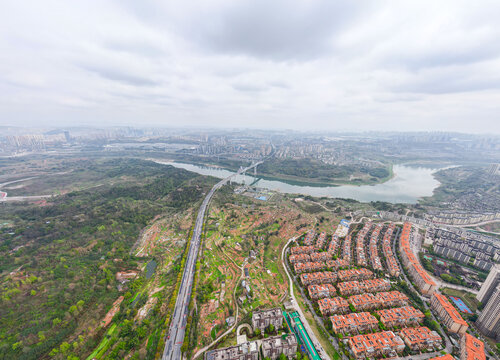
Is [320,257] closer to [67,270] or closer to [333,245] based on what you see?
[333,245]

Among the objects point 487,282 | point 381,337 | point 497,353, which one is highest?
point 487,282

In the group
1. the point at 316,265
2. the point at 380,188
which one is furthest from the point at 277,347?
the point at 380,188

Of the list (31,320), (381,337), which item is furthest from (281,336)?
(31,320)

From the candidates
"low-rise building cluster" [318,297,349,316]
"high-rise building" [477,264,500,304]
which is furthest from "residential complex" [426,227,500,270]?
"low-rise building cluster" [318,297,349,316]

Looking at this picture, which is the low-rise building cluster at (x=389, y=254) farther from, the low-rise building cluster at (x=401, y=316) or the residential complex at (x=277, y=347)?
the residential complex at (x=277, y=347)

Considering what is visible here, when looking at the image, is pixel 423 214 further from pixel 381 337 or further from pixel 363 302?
pixel 381 337
